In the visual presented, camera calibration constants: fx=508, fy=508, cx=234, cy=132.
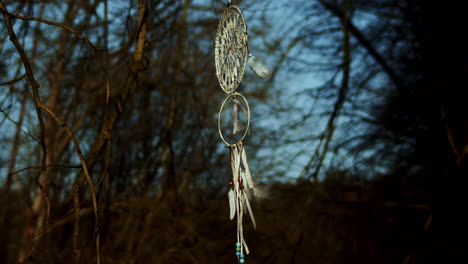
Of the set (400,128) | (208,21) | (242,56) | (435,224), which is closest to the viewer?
(242,56)

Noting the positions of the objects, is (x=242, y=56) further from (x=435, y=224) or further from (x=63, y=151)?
(x=63, y=151)

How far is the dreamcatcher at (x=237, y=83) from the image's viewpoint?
4.69ft

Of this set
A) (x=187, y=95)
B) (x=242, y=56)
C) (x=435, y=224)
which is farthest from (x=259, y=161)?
(x=242, y=56)

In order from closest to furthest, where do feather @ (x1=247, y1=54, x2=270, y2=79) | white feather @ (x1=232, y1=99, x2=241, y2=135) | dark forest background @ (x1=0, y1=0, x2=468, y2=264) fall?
feather @ (x1=247, y1=54, x2=270, y2=79) < white feather @ (x1=232, y1=99, x2=241, y2=135) < dark forest background @ (x1=0, y1=0, x2=468, y2=264)

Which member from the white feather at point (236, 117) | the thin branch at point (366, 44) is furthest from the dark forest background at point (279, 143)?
the white feather at point (236, 117)

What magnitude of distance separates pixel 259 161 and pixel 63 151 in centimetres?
156

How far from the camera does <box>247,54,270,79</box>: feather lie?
1.40 meters

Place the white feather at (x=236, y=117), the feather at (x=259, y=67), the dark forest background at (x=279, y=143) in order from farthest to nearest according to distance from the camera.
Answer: the dark forest background at (x=279, y=143) → the white feather at (x=236, y=117) → the feather at (x=259, y=67)

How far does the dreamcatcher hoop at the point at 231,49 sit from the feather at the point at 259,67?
23 mm

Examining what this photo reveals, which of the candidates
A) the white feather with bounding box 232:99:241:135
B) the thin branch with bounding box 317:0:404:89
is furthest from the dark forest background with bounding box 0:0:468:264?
the white feather with bounding box 232:99:241:135

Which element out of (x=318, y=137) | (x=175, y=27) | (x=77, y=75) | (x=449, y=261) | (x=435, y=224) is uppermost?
(x=175, y=27)

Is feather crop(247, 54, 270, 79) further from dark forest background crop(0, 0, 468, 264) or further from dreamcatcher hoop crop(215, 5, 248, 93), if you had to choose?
dark forest background crop(0, 0, 468, 264)

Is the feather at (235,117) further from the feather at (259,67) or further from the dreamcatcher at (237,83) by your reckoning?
the feather at (259,67)

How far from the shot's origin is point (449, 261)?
3387 mm
